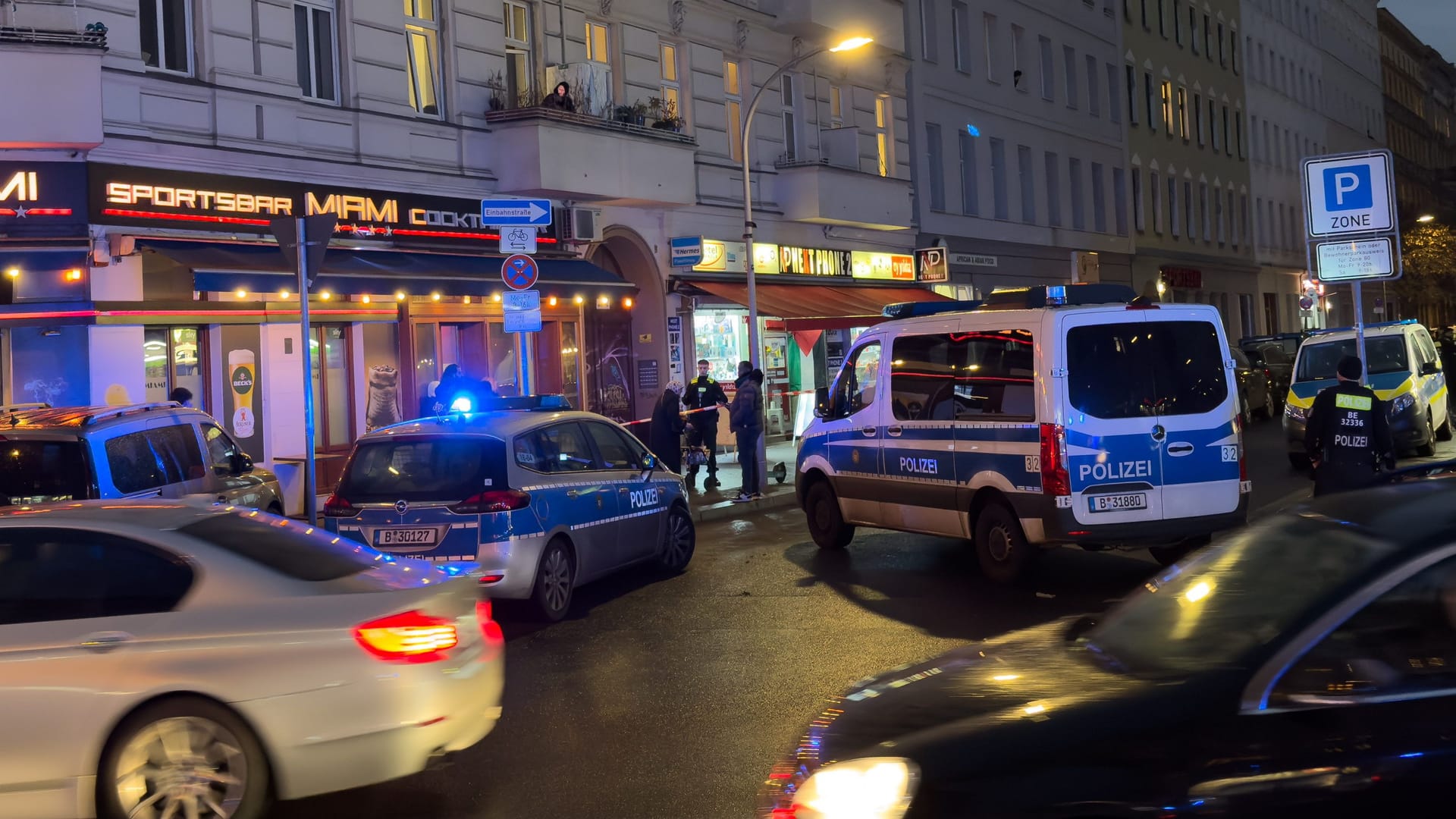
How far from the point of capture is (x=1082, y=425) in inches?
400

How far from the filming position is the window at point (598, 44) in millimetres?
23594

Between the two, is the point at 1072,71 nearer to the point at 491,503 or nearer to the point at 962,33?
the point at 962,33

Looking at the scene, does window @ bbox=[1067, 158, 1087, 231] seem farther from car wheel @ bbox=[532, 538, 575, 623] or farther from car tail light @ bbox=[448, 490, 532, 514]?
car tail light @ bbox=[448, 490, 532, 514]

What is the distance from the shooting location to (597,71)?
2248 centimetres

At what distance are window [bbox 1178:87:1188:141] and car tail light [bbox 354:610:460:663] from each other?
4995cm

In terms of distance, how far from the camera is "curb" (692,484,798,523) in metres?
17.0

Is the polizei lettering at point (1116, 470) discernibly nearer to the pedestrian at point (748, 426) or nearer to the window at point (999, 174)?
the pedestrian at point (748, 426)

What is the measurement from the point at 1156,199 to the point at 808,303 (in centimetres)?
2614

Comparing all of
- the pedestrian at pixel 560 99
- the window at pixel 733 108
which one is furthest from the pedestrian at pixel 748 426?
the window at pixel 733 108

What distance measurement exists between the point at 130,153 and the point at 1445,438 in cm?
2029

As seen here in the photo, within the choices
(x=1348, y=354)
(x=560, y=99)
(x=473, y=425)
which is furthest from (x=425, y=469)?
(x=1348, y=354)

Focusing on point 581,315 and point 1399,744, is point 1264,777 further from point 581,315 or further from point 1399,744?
point 581,315

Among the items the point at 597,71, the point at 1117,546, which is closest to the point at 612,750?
the point at 1117,546

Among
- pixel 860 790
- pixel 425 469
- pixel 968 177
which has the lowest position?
pixel 860 790
